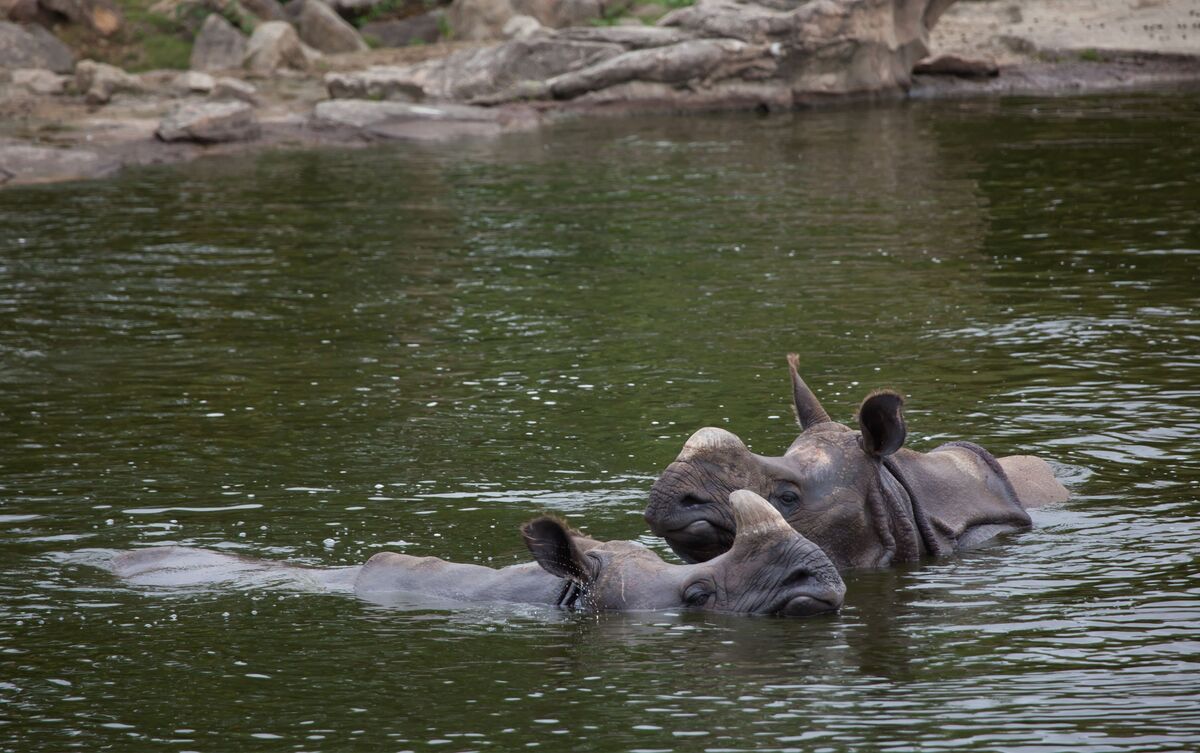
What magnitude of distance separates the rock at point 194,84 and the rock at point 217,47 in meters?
3.02

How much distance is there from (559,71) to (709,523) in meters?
28.9

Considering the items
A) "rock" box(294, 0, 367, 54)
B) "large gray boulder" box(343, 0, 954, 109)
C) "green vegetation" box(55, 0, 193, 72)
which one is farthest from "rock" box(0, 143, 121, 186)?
"rock" box(294, 0, 367, 54)

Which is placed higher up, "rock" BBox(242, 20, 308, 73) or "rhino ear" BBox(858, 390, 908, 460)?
"rock" BBox(242, 20, 308, 73)

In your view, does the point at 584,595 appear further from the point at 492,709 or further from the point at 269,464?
the point at 269,464

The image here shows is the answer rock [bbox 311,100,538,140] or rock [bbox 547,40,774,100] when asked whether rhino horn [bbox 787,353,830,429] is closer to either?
rock [bbox 311,100,538,140]

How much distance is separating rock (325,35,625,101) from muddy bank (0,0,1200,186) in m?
0.03

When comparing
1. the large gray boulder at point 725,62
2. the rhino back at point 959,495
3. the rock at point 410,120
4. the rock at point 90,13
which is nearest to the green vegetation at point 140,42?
the rock at point 90,13

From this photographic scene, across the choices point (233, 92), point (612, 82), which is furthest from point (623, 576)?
point (233, 92)

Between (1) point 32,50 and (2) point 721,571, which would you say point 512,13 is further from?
(2) point 721,571

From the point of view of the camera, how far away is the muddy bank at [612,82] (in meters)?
33.5

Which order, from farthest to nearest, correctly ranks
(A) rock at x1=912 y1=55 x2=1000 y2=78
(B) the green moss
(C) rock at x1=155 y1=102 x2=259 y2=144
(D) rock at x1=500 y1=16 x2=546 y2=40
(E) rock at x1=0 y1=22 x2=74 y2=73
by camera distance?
(B) the green moss
(D) rock at x1=500 y1=16 x2=546 y2=40
(E) rock at x1=0 y1=22 x2=74 y2=73
(A) rock at x1=912 y1=55 x2=1000 y2=78
(C) rock at x1=155 y1=102 x2=259 y2=144

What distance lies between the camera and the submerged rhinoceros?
351 inches

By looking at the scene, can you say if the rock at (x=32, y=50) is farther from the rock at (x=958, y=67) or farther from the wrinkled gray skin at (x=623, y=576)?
the wrinkled gray skin at (x=623, y=576)

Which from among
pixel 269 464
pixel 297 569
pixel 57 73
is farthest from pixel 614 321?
pixel 57 73
